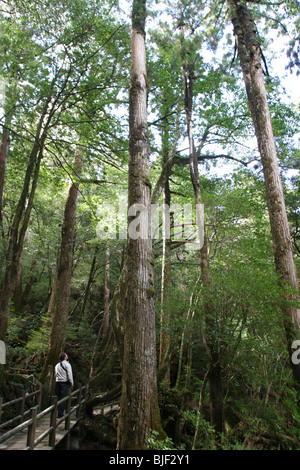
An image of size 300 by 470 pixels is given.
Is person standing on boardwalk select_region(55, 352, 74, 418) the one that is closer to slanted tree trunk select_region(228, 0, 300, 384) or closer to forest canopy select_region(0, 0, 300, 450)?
forest canopy select_region(0, 0, 300, 450)

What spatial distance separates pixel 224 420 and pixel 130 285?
14.1ft

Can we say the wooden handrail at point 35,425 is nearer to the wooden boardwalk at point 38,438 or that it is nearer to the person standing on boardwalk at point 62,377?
the wooden boardwalk at point 38,438

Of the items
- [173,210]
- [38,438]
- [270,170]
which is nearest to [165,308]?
[38,438]

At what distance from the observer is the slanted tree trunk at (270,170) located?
4805mm

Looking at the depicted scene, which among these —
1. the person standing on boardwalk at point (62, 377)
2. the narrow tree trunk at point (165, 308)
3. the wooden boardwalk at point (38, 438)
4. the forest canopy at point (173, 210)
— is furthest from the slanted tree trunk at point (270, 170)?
the person standing on boardwalk at point (62, 377)

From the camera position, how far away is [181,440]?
6.16 meters

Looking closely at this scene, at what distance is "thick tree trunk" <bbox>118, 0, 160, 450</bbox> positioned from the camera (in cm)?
330

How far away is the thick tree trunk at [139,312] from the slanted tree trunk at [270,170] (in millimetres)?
2541

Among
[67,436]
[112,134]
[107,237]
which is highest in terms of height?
[112,134]

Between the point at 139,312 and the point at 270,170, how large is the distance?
4416 millimetres

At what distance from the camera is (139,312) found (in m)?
3.78

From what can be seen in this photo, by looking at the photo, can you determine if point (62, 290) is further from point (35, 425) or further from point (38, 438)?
point (35, 425)

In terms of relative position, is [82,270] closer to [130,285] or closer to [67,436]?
[67,436]
